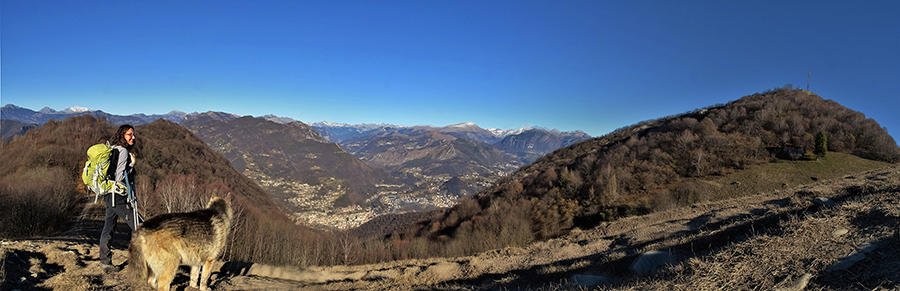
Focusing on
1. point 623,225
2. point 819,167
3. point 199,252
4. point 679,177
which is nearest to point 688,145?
point 679,177

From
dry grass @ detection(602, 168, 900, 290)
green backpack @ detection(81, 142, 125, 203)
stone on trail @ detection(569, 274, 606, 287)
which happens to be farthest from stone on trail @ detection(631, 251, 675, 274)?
green backpack @ detection(81, 142, 125, 203)

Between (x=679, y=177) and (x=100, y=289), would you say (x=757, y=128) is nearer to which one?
(x=679, y=177)

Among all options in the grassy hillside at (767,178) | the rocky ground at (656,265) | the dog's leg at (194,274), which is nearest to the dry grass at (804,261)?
the rocky ground at (656,265)

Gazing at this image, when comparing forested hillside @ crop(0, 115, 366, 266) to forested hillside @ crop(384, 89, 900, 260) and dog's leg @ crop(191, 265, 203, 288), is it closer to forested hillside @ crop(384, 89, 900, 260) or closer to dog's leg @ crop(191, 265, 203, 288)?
dog's leg @ crop(191, 265, 203, 288)

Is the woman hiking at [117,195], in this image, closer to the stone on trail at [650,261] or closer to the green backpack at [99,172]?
the green backpack at [99,172]

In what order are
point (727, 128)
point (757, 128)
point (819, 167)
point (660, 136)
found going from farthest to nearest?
1. point (660, 136)
2. point (727, 128)
3. point (757, 128)
4. point (819, 167)
